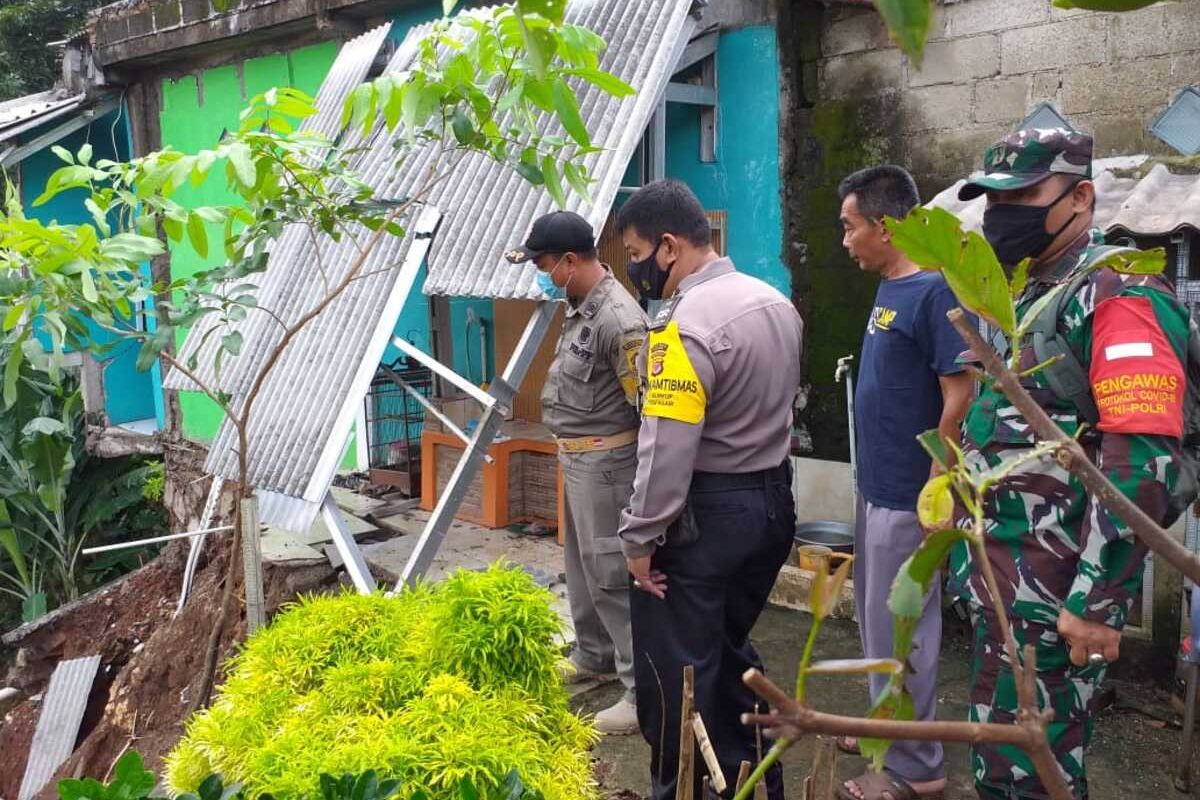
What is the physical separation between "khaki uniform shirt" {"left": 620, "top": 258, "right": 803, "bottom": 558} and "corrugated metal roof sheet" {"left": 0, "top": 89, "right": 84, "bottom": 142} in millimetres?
8768

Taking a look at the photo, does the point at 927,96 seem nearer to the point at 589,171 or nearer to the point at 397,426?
the point at 589,171

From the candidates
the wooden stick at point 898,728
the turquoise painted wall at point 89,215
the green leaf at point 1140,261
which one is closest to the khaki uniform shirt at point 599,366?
the green leaf at point 1140,261

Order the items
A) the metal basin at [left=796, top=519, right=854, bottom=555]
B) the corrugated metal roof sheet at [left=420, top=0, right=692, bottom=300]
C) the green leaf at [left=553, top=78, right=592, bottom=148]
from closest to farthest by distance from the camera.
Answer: the green leaf at [left=553, top=78, right=592, bottom=148] < the corrugated metal roof sheet at [left=420, top=0, right=692, bottom=300] < the metal basin at [left=796, top=519, right=854, bottom=555]

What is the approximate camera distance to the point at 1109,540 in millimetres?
2008

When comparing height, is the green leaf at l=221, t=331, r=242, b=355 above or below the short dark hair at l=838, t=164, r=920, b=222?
below

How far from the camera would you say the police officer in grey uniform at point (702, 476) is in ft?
8.93

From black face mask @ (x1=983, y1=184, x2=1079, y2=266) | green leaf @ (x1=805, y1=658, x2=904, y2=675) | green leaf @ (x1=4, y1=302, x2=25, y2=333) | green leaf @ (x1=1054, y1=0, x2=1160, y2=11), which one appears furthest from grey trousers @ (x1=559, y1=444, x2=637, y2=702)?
green leaf @ (x1=1054, y1=0, x2=1160, y2=11)

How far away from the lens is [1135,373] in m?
1.99

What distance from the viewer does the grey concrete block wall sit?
4.13 meters

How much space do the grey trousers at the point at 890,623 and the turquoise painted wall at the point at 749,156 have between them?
8.75 feet

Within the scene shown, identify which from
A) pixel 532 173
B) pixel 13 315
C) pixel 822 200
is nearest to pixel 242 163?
pixel 13 315

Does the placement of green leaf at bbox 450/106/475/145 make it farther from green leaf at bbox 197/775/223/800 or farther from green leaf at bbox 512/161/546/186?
green leaf at bbox 197/775/223/800

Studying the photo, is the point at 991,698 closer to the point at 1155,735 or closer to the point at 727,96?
the point at 1155,735

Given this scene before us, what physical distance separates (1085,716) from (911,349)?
3.97 ft
